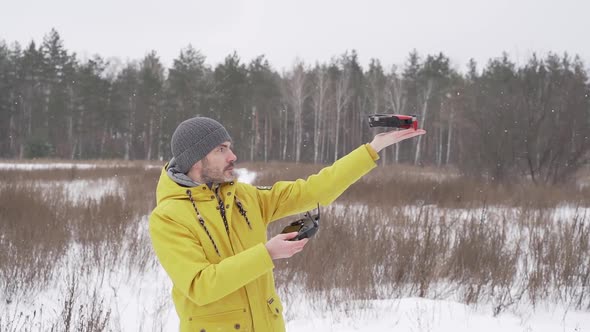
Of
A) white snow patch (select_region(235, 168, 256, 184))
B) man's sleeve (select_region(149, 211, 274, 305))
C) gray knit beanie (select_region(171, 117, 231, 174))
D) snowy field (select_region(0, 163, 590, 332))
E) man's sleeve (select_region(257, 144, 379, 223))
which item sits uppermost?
gray knit beanie (select_region(171, 117, 231, 174))

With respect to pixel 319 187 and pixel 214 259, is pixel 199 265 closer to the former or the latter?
pixel 214 259

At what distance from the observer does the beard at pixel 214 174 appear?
59.3 inches

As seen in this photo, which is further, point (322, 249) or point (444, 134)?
point (444, 134)

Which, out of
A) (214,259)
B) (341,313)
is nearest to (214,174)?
(214,259)

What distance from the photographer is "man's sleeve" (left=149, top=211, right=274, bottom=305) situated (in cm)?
125

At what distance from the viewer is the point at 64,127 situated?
101ft

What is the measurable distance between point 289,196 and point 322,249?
3.23 metres

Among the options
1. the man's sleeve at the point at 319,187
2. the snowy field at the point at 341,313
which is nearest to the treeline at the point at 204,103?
the snowy field at the point at 341,313

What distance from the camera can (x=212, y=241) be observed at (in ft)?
4.64

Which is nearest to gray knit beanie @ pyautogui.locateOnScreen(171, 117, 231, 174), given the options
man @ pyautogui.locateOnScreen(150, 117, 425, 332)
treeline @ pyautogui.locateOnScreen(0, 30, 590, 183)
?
man @ pyautogui.locateOnScreen(150, 117, 425, 332)

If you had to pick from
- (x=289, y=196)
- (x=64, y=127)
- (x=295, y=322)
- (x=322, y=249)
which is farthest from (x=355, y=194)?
(x=64, y=127)

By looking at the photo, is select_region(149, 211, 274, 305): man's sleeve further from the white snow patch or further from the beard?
the white snow patch

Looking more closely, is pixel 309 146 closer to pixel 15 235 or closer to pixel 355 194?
pixel 355 194

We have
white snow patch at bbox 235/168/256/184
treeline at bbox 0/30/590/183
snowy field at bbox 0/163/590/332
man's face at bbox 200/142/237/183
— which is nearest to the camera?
man's face at bbox 200/142/237/183
